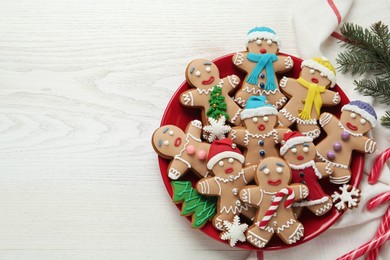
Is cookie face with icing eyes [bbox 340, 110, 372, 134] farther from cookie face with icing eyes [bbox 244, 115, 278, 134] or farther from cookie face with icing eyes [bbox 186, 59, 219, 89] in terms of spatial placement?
cookie face with icing eyes [bbox 186, 59, 219, 89]

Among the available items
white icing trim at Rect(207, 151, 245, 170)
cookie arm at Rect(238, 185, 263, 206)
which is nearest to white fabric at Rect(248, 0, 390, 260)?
cookie arm at Rect(238, 185, 263, 206)

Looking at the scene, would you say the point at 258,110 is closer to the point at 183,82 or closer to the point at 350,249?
the point at 183,82

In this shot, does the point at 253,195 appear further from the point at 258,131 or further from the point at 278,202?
the point at 258,131

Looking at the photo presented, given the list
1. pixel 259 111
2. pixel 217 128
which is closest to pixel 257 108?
pixel 259 111

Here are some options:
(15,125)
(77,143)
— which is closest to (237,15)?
(77,143)

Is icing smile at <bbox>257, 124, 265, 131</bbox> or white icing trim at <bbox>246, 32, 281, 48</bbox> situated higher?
white icing trim at <bbox>246, 32, 281, 48</bbox>

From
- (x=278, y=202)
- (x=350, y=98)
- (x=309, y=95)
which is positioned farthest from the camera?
(x=350, y=98)
